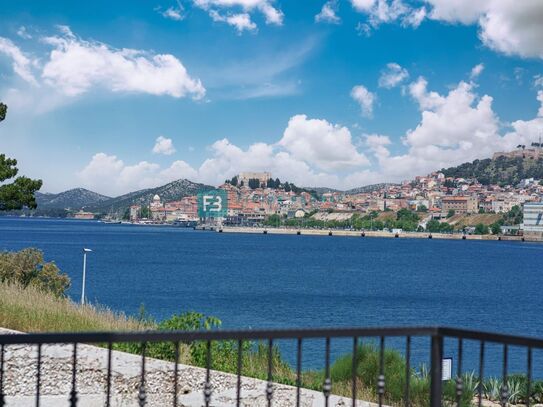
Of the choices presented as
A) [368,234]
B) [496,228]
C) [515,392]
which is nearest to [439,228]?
[496,228]

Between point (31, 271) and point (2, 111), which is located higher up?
point (2, 111)

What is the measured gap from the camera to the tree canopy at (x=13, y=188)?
56.7 ft

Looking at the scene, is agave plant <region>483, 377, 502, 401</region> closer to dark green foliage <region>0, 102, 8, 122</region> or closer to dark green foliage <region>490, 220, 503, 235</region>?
dark green foliage <region>0, 102, 8, 122</region>

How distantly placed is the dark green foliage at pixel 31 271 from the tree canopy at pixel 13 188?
4.82 feet

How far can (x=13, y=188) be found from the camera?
1750 centimetres

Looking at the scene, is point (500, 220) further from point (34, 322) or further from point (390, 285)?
point (34, 322)

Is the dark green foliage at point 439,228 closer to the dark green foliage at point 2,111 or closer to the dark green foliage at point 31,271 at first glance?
the dark green foliage at point 31,271

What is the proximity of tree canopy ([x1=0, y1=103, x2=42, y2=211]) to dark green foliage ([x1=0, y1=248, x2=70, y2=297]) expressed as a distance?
1471 millimetres

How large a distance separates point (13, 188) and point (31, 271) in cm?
261

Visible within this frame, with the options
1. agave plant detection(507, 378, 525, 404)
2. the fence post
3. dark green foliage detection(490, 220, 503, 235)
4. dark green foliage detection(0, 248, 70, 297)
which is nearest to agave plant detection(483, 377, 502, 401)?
agave plant detection(507, 378, 525, 404)

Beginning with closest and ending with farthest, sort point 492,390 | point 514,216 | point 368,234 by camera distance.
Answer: point 492,390 < point 368,234 < point 514,216

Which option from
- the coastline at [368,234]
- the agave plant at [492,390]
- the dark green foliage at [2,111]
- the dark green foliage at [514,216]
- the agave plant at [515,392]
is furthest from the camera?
the dark green foliage at [514,216]

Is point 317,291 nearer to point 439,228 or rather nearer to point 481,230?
point 481,230

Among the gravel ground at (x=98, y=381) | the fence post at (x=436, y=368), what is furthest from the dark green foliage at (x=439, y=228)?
the fence post at (x=436, y=368)
